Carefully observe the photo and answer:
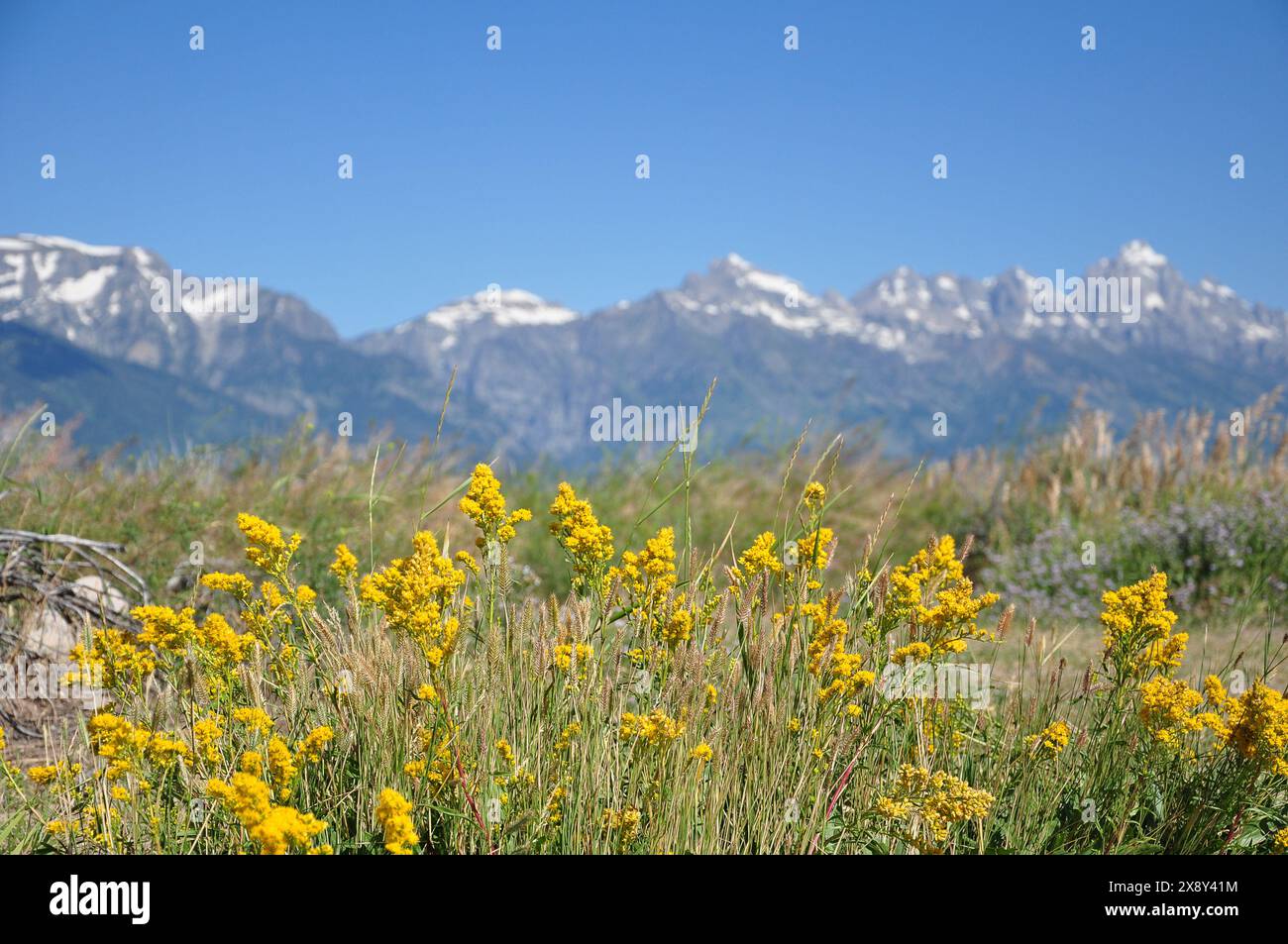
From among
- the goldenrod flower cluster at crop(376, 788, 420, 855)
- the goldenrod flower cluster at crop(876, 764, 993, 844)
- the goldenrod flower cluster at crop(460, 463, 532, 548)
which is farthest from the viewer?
the goldenrod flower cluster at crop(460, 463, 532, 548)

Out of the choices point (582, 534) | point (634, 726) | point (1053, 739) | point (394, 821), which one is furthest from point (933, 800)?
point (394, 821)

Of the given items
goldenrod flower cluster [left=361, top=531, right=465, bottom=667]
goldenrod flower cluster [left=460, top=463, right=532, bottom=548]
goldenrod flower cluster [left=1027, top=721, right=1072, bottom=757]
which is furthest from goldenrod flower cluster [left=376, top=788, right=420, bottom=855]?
goldenrod flower cluster [left=1027, top=721, right=1072, bottom=757]

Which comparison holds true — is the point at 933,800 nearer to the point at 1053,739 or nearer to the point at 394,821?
the point at 1053,739

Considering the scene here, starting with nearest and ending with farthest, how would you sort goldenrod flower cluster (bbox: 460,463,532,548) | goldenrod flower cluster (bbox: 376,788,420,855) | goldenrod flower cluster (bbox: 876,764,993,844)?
goldenrod flower cluster (bbox: 376,788,420,855), goldenrod flower cluster (bbox: 876,764,993,844), goldenrod flower cluster (bbox: 460,463,532,548)

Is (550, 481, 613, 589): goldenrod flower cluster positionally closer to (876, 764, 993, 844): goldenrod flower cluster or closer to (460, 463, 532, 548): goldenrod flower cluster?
(460, 463, 532, 548): goldenrod flower cluster

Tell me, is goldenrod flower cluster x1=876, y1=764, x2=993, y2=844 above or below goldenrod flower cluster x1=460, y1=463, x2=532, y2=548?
below

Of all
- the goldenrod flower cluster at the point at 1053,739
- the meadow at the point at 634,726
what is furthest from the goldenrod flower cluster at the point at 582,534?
the goldenrod flower cluster at the point at 1053,739

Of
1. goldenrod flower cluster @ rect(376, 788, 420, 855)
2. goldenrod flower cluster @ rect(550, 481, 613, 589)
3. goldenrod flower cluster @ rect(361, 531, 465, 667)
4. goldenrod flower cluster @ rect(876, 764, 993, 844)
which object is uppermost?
goldenrod flower cluster @ rect(550, 481, 613, 589)

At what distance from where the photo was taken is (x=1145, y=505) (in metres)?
9.63

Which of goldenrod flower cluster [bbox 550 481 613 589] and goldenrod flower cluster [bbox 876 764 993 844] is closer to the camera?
goldenrod flower cluster [bbox 876 764 993 844]

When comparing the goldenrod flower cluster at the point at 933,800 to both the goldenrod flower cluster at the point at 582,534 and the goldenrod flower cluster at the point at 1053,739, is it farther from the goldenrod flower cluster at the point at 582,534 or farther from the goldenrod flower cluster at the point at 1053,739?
the goldenrod flower cluster at the point at 582,534

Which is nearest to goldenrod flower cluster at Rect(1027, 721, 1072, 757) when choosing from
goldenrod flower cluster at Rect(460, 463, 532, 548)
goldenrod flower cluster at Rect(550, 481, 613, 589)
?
goldenrod flower cluster at Rect(550, 481, 613, 589)
